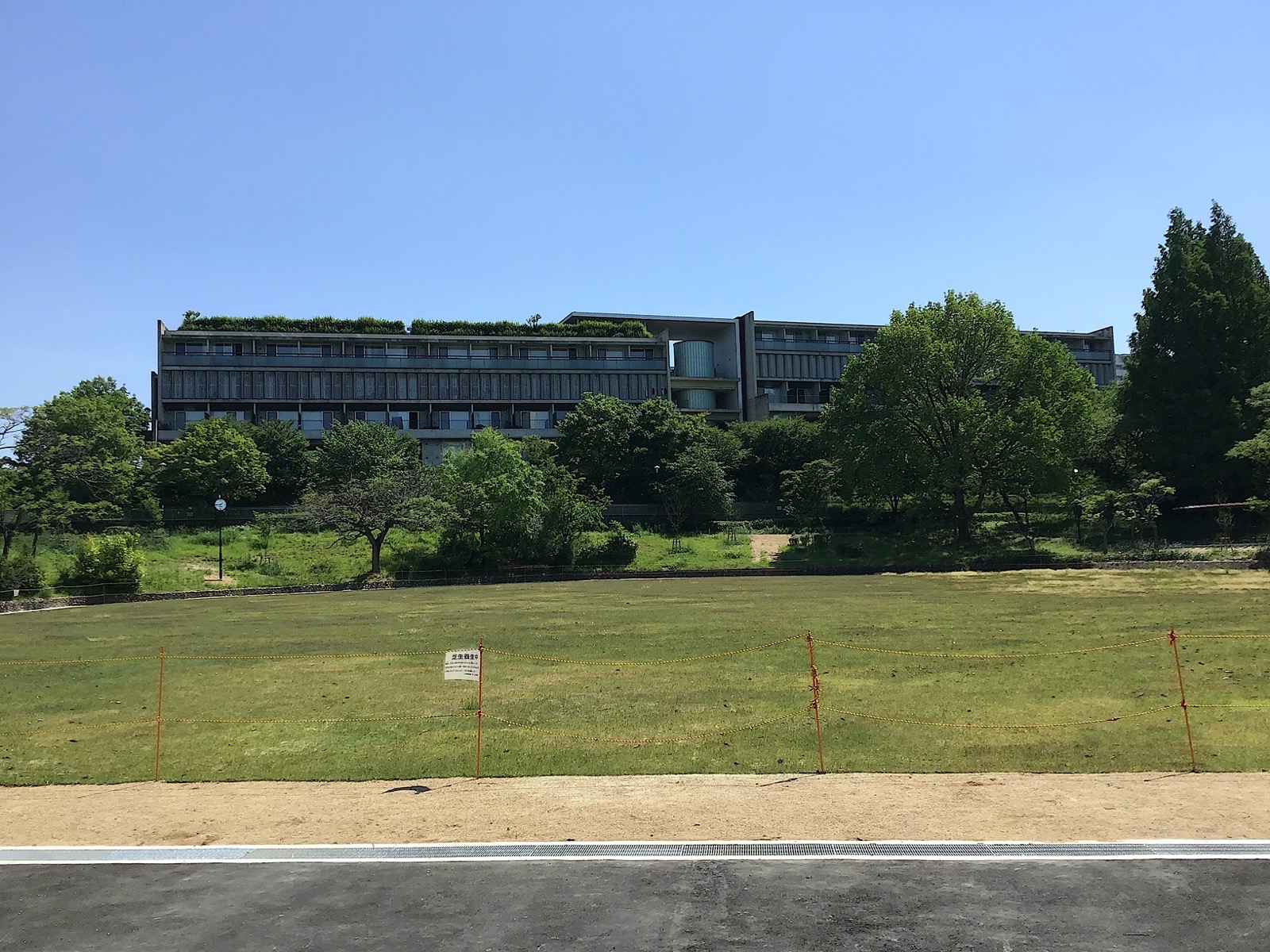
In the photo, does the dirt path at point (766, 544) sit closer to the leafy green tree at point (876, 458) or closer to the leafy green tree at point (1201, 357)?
the leafy green tree at point (876, 458)

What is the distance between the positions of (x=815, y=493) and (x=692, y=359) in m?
43.3

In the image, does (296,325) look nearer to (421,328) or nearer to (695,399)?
(421,328)

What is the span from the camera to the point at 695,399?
116 meters

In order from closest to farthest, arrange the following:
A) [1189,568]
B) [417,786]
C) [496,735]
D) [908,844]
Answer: [908,844], [417,786], [496,735], [1189,568]

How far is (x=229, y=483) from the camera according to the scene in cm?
7862

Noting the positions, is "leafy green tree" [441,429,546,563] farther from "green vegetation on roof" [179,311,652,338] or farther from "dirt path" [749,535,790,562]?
"green vegetation on roof" [179,311,652,338]

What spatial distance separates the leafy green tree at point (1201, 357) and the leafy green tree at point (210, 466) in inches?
2812

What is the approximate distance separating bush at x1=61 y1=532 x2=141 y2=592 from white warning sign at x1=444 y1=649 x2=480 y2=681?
40953mm

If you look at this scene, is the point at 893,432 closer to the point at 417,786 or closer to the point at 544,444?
the point at 544,444

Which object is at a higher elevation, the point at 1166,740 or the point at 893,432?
the point at 893,432

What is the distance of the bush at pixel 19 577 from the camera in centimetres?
4256

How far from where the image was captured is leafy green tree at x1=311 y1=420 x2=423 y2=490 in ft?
265

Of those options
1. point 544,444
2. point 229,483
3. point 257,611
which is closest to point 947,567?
point 544,444

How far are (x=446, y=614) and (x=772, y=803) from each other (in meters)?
25.8
